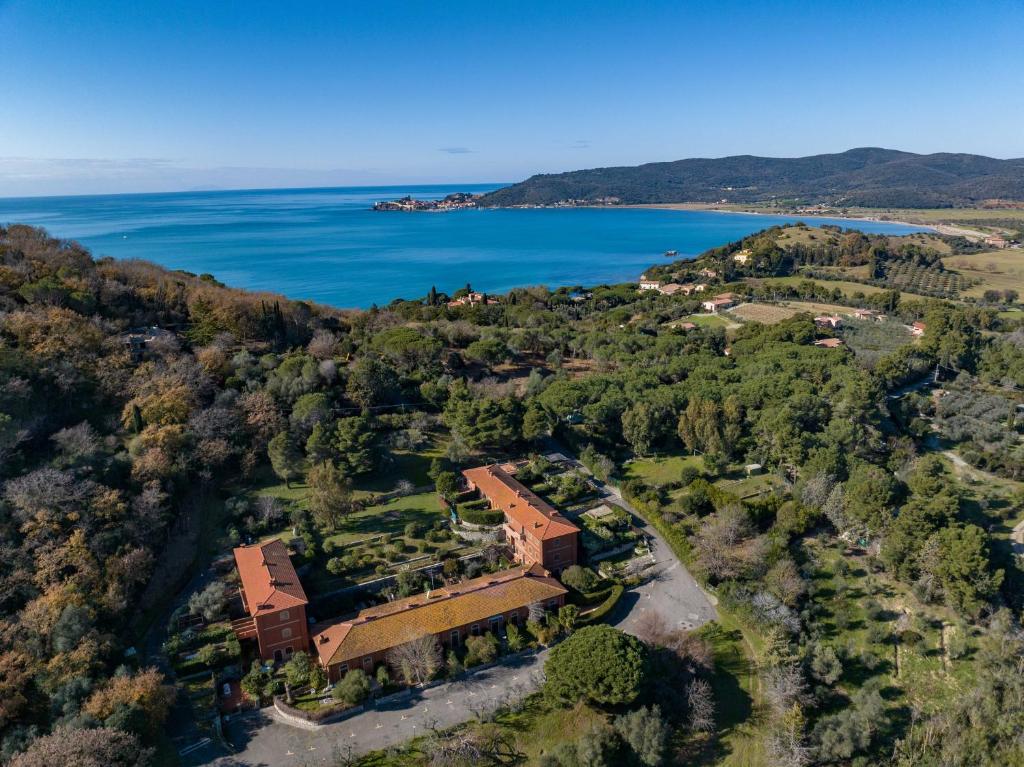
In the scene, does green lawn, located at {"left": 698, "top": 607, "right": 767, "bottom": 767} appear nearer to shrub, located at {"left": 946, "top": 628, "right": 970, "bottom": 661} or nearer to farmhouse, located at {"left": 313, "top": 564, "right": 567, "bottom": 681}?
farmhouse, located at {"left": 313, "top": 564, "right": 567, "bottom": 681}

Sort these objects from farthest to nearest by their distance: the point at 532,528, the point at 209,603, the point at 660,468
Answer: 1. the point at 660,468
2. the point at 532,528
3. the point at 209,603

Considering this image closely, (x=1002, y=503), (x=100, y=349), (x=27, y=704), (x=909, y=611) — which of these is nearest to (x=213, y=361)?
(x=100, y=349)

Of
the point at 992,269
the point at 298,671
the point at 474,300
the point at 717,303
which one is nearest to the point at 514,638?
the point at 298,671

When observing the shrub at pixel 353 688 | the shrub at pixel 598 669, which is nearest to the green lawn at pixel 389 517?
the shrub at pixel 353 688

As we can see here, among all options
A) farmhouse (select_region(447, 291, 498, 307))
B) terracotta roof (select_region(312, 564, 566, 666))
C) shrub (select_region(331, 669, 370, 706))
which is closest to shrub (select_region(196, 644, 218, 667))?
terracotta roof (select_region(312, 564, 566, 666))

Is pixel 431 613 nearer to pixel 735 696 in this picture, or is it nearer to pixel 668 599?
pixel 668 599

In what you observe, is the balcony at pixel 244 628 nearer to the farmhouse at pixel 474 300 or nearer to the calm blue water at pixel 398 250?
the farmhouse at pixel 474 300
